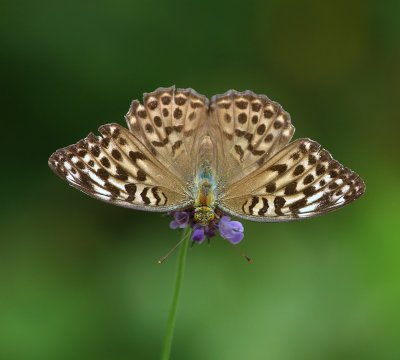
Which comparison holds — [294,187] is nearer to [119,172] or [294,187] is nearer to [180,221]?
[180,221]

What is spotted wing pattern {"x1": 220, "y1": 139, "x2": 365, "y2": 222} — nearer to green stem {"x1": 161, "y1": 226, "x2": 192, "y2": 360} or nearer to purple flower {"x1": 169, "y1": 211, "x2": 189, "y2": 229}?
purple flower {"x1": 169, "y1": 211, "x2": 189, "y2": 229}

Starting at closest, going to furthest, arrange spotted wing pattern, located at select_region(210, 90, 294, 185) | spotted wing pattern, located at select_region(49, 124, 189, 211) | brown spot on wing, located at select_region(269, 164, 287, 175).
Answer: spotted wing pattern, located at select_region(49, 124, 189, 211) → brown spot on wing, located at select_region(269, 164, 287, 175) → spotted wing pattern, located at select_region(210, 90, 294, 185)

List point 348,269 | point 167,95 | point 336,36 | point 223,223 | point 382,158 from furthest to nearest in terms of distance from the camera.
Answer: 1. point 336,36
2. point 382,158
3. point 348,269
4. point 167,95
5. point 223,223

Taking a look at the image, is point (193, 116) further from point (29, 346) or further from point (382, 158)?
point (382, 158)

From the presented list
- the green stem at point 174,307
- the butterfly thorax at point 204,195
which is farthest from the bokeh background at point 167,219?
the green stem at point 174,307

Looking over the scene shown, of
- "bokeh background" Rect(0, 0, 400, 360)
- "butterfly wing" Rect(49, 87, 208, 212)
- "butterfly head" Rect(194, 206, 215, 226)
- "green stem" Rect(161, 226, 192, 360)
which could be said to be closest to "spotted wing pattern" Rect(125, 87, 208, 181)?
"butterfly wing" Rect(49, 87, 208, 212)

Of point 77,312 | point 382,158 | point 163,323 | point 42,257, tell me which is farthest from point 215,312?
point 382,158

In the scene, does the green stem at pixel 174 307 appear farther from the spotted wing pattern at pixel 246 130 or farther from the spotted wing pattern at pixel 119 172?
the spotted wing pattern at pixel 246 130
